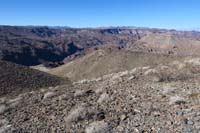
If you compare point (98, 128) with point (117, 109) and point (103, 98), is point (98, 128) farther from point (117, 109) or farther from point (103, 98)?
point (103, 98)

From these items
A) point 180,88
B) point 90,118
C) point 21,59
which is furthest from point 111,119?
point 21,59

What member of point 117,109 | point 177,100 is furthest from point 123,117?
point 177,100

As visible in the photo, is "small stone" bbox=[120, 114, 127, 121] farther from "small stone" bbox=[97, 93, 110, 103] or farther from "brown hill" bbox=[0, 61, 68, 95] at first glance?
"brown hill" bbox=[0, 61, 68, 95]

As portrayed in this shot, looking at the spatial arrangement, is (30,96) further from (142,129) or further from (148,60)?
(148,60)

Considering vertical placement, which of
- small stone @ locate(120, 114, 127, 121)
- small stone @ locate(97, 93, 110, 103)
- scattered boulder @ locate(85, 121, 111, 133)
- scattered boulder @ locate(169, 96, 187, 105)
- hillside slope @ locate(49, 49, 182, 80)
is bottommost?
hillside slope @ locate(49, 49, 182, 80)

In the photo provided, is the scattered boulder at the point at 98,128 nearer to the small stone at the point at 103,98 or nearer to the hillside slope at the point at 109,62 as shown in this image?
the small stone at the point at 103,98

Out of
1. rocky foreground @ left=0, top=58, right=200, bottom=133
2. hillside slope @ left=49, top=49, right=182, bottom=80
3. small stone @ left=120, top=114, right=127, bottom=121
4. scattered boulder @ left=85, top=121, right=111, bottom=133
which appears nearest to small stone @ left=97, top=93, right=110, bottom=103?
rocky foreground @ left=0, top=58, right=200, bottom=133

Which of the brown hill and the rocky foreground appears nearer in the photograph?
the rocky foreground

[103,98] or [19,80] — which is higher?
[103,98]

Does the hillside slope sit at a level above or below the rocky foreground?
below
